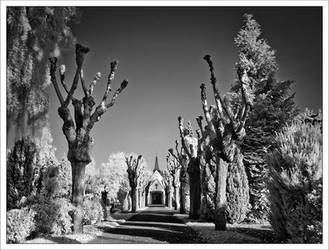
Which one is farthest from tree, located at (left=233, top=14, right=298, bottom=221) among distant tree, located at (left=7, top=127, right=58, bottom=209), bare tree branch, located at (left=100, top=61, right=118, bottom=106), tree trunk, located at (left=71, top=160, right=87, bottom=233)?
distant tree, located at (left=7, top=127, right=58, bottom=209)

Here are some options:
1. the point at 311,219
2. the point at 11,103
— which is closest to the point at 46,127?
the point at 11,103

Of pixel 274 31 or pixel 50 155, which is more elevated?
pixel 274 31

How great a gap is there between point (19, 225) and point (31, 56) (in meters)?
5.35

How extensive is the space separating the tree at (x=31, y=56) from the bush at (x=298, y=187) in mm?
7971

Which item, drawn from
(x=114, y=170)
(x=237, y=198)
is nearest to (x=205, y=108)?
(x=237, y=198)

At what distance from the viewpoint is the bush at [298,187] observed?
747cm

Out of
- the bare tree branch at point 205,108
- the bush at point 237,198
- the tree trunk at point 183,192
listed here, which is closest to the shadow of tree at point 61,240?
the bush at point 237,198

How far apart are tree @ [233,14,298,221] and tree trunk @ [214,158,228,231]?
14.6 ft

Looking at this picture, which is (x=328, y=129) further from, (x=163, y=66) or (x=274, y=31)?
(x=163, y=66)

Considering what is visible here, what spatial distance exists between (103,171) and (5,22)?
1895 inches

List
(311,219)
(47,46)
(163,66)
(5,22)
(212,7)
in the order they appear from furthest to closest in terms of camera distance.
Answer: (163,66) < (47,46) < (212,7) < (5,22) < (311,219)

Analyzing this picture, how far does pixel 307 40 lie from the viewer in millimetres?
10336

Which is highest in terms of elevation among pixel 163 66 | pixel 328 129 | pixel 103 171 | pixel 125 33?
pixel 125 33

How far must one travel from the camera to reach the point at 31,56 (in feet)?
33.0
